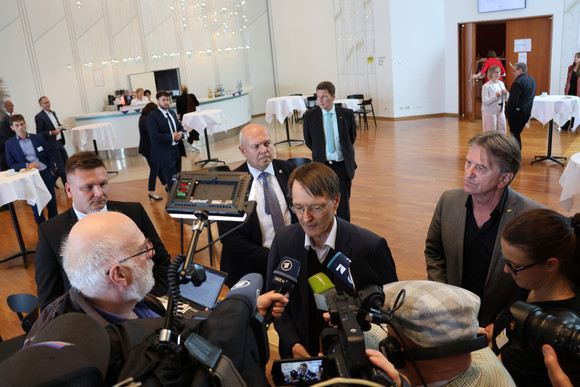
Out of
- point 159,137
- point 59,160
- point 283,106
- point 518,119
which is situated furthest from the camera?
point 283,106

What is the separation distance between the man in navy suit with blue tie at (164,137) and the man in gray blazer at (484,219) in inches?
220

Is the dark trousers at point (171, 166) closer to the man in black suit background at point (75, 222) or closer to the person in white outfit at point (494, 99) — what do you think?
the man in black suit background at point (75, 222)

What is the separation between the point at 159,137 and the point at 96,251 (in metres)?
6.19

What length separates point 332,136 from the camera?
5.37 m

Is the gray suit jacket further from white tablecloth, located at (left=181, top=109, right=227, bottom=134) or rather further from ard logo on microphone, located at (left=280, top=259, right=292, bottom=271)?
white tablecloth, located at (left=181, top=109, right=227, bottom=134)

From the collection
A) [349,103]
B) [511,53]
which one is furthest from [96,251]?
[511,53]

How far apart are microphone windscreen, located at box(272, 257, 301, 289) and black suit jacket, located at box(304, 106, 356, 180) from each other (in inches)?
146

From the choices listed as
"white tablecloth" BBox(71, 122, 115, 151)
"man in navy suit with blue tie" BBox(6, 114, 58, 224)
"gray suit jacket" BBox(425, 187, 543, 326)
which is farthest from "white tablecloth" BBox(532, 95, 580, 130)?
"white tablecloth" BBox(71, 122, 115, 151)

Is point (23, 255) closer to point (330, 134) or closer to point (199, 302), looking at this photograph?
point (330, 134)

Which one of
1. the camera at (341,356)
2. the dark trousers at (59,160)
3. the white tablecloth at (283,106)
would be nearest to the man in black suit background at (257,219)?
the camera at (341,356)

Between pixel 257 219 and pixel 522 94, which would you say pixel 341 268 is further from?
pixel 522 94

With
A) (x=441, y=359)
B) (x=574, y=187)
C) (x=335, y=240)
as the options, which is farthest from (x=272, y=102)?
(x=441, y=359)

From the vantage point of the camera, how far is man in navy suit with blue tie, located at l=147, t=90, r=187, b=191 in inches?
291

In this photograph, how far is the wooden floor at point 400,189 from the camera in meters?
5.14
